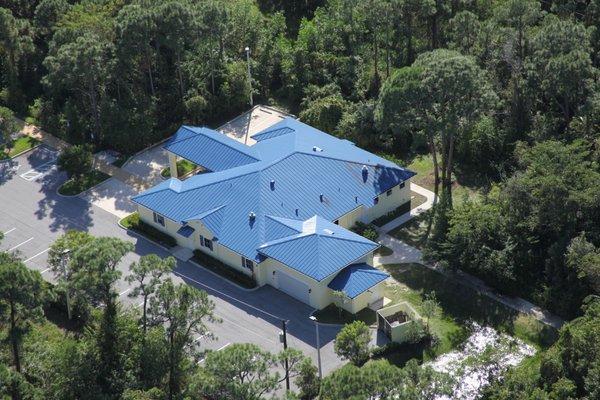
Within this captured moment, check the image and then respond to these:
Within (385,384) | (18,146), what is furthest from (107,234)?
(385,384)

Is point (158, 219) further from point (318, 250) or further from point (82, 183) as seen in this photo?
point (318, 250)

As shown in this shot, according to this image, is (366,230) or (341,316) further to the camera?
(366,230)

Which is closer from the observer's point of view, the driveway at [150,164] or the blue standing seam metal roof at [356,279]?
the blue standing seam metal roof at [356,279]

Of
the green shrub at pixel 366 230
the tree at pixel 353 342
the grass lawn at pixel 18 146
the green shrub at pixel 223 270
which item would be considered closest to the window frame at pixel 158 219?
the green shrub at pixel 223 270

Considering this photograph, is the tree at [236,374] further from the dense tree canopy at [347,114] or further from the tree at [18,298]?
the tree at [18,298]

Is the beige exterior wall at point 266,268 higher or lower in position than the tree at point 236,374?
lower

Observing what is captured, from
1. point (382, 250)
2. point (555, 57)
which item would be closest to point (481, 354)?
point (382, 250)
